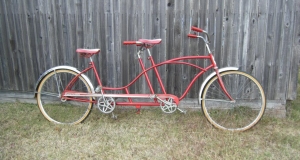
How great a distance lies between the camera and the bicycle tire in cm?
385

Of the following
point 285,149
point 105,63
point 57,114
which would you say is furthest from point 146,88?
point 285,149

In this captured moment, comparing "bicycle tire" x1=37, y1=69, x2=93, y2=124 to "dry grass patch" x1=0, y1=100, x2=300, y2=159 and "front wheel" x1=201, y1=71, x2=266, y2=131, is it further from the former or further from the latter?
"front wheel" x1=201, y1=71, x2=266, y2=131

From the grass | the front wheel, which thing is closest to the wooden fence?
the front wheel

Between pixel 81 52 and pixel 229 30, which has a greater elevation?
pixel 229 30

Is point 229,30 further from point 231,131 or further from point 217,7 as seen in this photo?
point 231,131

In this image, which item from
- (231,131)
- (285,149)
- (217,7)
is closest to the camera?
(285,149)

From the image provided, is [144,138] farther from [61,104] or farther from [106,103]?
[61,104]

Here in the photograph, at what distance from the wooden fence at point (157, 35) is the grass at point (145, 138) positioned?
1.82 feet

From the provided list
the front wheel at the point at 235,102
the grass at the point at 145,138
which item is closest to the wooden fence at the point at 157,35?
the front wheel at the point at 235,102

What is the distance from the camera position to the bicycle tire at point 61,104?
12.6ft

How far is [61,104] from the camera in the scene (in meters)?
4.54

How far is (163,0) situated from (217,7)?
0.78m

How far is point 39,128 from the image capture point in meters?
3.71

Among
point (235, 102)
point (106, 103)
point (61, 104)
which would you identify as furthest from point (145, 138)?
point (61, 104)
